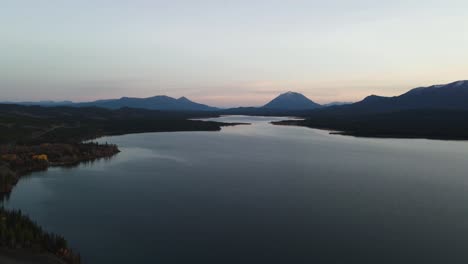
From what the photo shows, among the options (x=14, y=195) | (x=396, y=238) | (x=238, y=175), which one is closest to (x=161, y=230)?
(x=396, y=238)

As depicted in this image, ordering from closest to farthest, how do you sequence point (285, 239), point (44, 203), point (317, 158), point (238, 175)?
point (285, 239) < point (44, 203) < point (238, 175) < point (317, 158)

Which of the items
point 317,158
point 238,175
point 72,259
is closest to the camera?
point 72,259

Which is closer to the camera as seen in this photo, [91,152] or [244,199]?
[244,199]

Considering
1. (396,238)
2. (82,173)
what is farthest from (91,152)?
(396,238)

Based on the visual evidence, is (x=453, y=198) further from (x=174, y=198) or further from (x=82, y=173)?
(x=82, y=173)

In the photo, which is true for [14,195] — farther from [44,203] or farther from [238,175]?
[238,175]

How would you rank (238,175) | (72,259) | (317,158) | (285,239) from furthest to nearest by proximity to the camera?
1. (317,158)
2. (238,175)
3. (285,239)
4. (72,259)
